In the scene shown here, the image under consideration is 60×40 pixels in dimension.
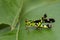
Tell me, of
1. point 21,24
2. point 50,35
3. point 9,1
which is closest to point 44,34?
point 50,35

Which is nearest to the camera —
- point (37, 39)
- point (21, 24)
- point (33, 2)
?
point (37, 39)

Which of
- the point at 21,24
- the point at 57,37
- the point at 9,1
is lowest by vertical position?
the point at 57,37

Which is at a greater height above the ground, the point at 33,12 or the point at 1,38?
the point at 33,12

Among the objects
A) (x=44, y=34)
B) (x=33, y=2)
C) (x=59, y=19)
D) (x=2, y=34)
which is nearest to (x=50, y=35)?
(x=44, y=34)

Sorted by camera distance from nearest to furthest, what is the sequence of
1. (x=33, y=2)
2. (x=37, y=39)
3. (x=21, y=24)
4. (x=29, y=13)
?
(x=37, y=39), (x=21, y=24), (x=29, y=13), (x=33, y=2)

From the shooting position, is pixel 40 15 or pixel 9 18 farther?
pixel 40 15

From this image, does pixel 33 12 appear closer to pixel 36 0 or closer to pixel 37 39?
pixel 36 0

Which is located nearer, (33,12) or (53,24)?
(53,24)
